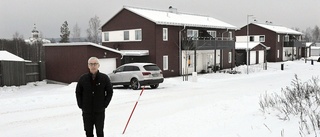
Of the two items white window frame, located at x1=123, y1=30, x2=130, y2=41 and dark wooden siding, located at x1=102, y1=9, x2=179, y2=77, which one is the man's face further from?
white window frame, located at x1=123, y1=30, x2=130, y2=41

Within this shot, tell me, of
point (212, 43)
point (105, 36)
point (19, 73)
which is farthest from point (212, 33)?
point (19, 73)

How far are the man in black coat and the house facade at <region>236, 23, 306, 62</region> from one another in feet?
167

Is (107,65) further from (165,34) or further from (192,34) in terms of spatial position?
(192,34)

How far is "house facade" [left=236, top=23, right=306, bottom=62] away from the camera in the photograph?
5519 centimetres

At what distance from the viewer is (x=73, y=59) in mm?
23203

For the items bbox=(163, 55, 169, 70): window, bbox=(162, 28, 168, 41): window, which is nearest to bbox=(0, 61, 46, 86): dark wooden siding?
bbox=(163, 55, 169, 70): window

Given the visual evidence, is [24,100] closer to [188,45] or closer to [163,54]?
[163,54]

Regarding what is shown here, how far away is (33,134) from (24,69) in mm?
15818

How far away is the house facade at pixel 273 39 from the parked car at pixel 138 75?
1498 inches

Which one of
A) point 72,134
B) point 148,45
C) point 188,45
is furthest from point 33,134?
point 188,45

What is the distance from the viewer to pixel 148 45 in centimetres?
2953

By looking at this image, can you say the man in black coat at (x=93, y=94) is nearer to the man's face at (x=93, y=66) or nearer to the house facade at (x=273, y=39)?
the man's face at (x=93, y=66)

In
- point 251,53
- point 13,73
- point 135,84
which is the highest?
point 251,53

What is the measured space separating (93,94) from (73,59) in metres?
18.0
